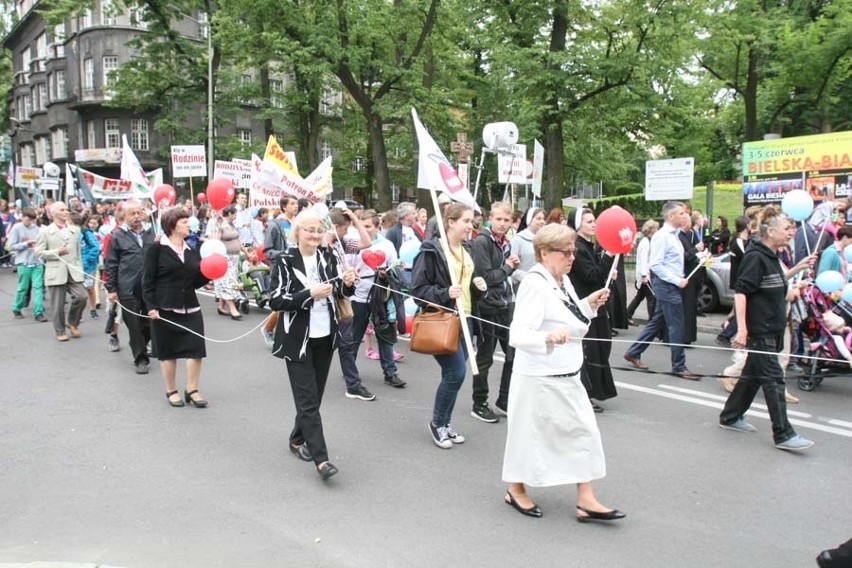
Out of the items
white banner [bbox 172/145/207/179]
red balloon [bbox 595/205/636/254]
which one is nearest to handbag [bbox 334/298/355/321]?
red balloon [bbox 595/205/636/254]

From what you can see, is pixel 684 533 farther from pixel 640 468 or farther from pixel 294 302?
pixel 294 302

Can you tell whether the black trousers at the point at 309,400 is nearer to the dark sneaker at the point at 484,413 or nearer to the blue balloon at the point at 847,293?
the dark sneaker at the point at 484,413

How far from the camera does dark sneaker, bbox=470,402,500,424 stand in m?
6.34

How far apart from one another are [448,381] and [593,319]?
6.25 ft

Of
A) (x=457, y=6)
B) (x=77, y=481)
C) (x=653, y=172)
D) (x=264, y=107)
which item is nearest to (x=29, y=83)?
(x=264, y=107)

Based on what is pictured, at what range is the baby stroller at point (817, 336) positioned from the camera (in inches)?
291

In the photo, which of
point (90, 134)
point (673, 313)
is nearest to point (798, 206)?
point (673, 313)

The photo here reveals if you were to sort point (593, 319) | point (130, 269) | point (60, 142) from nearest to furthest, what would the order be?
point (593, 319) → point (130, 269) → point (60, 142)

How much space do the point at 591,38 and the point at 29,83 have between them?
53428 mm

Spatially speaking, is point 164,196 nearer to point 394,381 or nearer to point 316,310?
point 394,381

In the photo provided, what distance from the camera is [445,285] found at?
5590 mm

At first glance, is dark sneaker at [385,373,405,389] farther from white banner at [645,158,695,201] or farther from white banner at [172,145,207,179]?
white banner at [172,145,207,179]

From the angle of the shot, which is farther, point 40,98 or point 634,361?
point 40,98

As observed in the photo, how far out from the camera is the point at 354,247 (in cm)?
762
